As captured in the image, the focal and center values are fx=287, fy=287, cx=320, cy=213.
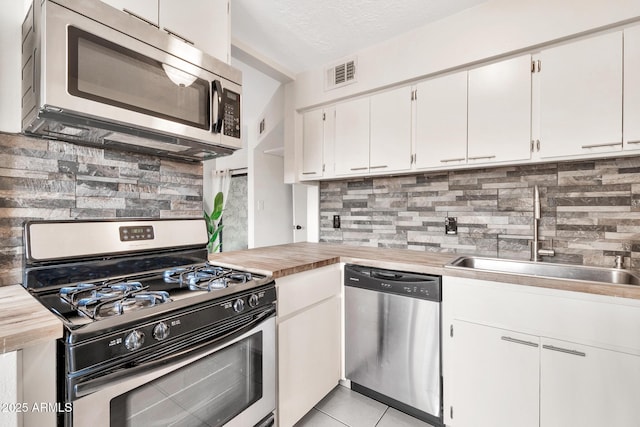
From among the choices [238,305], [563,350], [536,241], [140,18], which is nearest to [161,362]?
[238,305]

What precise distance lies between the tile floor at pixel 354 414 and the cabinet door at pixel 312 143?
1718 mm

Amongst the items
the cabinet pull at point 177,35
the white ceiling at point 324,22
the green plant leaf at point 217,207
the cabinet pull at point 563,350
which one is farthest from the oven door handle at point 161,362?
the green plant leaf at point 217,207

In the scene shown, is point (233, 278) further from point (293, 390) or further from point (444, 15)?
point (444, 15)

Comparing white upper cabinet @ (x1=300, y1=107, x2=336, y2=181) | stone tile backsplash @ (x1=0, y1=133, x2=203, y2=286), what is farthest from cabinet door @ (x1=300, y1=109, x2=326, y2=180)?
stone tile backsplash @ (x1=0, y1=133, x2=203, y2=286)

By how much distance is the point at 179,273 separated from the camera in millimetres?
1442

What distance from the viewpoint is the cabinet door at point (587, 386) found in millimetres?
1168

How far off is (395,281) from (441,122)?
1.13 m

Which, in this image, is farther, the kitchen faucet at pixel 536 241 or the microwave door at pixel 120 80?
the kitchen faucet at pixel 536 241

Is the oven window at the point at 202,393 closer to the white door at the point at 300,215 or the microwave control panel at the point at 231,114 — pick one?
the microwave control panel at the point at 231,114

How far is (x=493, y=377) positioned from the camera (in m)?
1.44

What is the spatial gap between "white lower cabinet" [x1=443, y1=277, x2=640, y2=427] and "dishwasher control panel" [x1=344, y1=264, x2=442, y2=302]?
7 centimetres

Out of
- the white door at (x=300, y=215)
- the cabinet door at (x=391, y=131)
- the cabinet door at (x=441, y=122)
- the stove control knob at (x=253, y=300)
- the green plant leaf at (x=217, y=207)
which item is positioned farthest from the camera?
the green plant leaf at (x=217, y=207)

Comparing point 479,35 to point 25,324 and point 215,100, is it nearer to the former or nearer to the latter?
point 215,100

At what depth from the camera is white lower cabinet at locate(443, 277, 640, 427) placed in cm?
118
